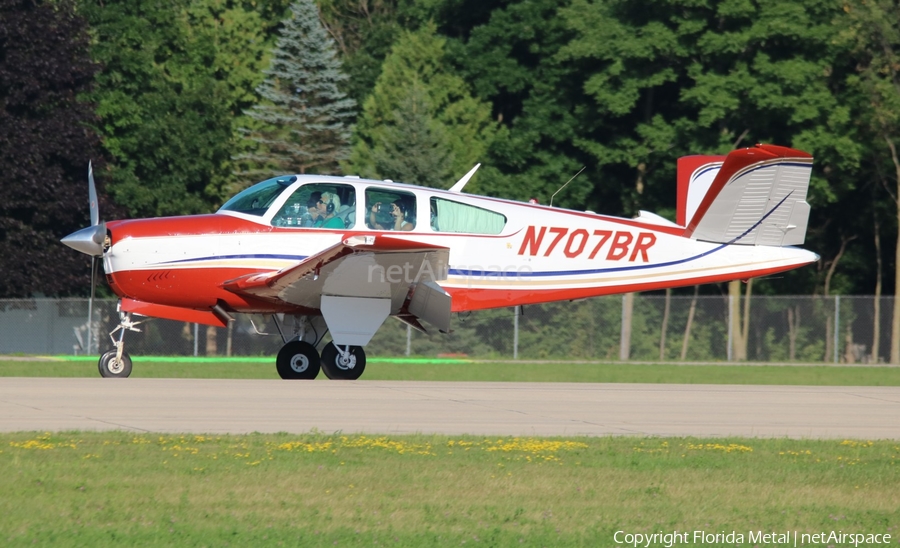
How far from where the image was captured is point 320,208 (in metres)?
15.2

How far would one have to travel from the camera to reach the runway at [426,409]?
1087 centimetres

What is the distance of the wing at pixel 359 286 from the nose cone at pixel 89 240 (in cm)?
162

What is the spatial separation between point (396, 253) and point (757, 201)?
514 centimetres

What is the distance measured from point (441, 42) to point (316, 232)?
30.5 metres

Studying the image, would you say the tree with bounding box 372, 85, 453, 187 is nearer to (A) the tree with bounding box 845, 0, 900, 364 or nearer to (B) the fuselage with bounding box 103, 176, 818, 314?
(A) the tree with bounding box 845, 0, 900, 364

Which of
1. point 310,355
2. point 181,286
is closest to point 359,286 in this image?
point 310,355

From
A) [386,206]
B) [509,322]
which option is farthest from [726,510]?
[509,322]

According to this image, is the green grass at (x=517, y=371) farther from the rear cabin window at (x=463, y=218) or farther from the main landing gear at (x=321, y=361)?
the rear cabin window at (x=463, y=218)

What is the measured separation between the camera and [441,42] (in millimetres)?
44562

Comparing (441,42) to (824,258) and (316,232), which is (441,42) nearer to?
(824,258)

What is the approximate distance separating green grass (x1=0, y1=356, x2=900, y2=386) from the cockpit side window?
5509mm

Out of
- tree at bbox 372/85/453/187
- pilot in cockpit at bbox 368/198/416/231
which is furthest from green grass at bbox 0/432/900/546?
tree at bbox 372/85/453/187

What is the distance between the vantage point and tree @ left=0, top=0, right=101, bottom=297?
33.9 meters

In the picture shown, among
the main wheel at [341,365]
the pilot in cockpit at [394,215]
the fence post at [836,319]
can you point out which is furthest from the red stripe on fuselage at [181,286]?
the fence post at [836,319]
